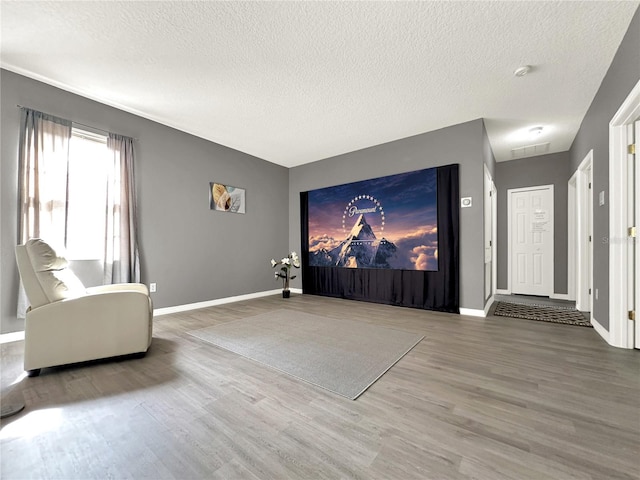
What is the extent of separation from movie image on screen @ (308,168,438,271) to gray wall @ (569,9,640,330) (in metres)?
1.75

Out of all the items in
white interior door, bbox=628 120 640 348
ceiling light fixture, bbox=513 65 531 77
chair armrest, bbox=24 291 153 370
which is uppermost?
ceiling light fixture, bbox=513 65 531 77

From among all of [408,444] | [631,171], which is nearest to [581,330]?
[631,171]

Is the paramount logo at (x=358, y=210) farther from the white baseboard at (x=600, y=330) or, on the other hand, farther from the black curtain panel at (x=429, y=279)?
the white baseboard at (x=600, y=330)

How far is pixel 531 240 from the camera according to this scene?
5.29m

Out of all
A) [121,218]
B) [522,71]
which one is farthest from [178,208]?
[522,71]

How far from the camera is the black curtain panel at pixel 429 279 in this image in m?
3.89

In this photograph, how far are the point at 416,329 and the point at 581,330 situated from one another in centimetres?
186

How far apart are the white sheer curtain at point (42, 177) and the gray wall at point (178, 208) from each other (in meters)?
0.08

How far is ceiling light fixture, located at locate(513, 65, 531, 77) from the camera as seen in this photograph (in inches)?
102

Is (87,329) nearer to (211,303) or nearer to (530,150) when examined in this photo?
(211,303)

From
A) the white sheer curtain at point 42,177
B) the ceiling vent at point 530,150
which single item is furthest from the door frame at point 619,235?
the white sheer curtain at point 42,177

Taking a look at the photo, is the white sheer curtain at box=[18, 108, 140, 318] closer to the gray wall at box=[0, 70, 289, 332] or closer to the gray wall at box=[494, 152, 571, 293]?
the gray wall at box=[0, 70, 289, 332]

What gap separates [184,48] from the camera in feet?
7.74

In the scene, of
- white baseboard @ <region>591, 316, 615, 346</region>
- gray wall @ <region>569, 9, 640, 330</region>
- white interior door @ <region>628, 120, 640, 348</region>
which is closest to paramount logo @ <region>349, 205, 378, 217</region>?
gray wall @ <region>569, 9, 640, 330</region>
